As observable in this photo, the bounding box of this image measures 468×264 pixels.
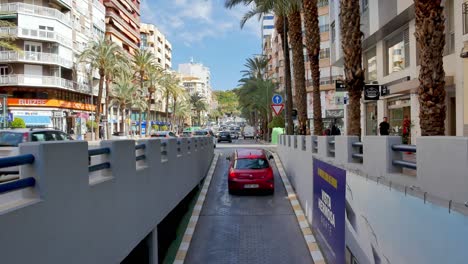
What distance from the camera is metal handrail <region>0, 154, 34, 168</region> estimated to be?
12.3 ft

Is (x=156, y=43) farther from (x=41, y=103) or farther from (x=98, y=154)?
(x=98, y=154)

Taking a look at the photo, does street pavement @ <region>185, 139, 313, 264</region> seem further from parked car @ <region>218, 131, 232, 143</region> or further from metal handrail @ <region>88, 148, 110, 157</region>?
parked car @ <region>218, 131, 232, 143</region>

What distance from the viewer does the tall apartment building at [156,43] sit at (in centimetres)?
10672

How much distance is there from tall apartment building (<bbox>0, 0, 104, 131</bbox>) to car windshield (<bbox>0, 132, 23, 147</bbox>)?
39776 millimetres

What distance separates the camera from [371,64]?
26.5m

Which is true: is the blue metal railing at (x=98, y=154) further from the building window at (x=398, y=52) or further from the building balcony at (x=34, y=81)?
the building balcony at (x=34, y=81)

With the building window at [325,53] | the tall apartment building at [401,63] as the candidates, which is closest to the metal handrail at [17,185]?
the tall apartment building at [401,63]

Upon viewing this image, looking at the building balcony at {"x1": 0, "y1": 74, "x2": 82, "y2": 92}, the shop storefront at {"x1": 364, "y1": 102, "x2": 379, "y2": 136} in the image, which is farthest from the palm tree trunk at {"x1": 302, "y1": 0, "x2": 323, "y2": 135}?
the building balcony at {"x1": 0, "y1": 74, "x2": 82, "y2": 92}

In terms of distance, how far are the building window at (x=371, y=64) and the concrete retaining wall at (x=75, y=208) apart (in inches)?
800

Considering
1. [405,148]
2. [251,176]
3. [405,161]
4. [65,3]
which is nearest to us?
[405,148]

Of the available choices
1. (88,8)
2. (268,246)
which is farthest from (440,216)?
(88,8)

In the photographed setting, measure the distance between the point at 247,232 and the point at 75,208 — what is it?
22.3 feet

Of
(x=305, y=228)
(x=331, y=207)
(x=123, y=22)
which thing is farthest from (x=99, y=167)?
(x=123, y=22)

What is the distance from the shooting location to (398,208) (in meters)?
4.52
